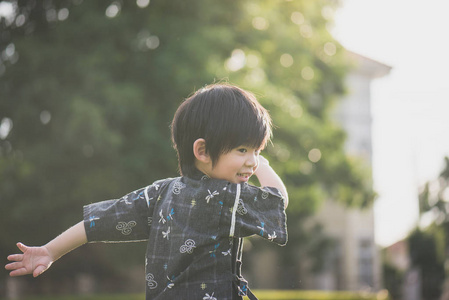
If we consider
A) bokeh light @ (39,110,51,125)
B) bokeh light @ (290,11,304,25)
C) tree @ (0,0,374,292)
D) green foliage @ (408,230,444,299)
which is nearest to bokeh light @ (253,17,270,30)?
tree @ (0,0,374,292)

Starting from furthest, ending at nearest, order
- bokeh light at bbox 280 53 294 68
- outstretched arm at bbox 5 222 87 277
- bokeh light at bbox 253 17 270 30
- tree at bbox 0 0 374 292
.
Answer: bokeh light at bbox 280 53 294 68, bokeh light at bbox 253 17 270 30, tree at bbox 0 0 374 292, outstretched arm at bbox 5 222 87 277

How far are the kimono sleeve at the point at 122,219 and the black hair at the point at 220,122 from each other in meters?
0.20

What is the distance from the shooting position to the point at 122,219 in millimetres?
2549

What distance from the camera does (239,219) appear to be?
240cm

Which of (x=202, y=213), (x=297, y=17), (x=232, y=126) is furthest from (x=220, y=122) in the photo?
(x=297, y=17)

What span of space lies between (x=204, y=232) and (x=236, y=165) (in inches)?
10.9

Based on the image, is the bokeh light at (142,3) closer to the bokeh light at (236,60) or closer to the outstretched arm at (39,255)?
the bokeh light at (236,60)

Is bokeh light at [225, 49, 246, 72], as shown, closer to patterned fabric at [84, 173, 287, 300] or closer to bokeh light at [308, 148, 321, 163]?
bokeh light at [308, 148, 321, 163]

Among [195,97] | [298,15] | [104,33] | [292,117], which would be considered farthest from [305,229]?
[195,97]

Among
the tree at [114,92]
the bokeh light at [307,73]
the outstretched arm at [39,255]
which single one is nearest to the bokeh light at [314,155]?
the tree at [114,92]

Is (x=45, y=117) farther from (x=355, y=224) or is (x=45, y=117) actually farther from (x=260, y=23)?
(x=355, y=224)

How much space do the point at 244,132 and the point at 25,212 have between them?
428 inches

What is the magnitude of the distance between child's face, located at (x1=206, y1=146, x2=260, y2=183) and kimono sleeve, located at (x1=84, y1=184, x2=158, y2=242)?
271 millimetres

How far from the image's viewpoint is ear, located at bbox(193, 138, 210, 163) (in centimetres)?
244
